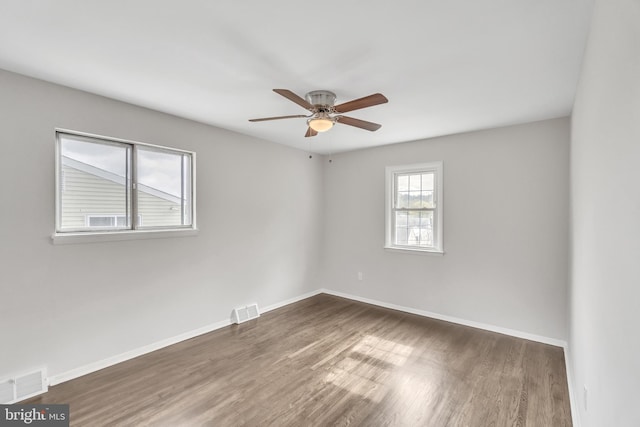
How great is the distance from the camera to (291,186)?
4.80 metres

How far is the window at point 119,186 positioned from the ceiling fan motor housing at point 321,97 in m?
1.77

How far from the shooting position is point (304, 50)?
6.45ft

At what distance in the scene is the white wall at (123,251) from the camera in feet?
7.67

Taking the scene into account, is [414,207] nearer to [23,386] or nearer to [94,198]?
[94,198]

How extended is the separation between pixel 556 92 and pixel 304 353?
348 cm

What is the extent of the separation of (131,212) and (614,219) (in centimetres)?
365

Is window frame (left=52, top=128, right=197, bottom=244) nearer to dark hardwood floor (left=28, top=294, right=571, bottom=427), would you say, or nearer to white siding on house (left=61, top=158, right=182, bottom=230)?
white siding on house (left=61, top=158, right=182, bottom=230)

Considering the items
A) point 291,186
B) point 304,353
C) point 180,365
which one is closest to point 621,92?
point 304,353

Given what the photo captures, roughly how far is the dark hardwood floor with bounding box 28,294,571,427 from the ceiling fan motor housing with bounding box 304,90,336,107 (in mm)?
2482

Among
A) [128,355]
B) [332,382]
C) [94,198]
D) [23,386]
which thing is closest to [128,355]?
[128,355]

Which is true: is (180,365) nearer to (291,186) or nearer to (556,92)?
(291,186)

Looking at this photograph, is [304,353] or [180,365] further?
[304,353]

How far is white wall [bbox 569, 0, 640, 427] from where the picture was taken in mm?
800

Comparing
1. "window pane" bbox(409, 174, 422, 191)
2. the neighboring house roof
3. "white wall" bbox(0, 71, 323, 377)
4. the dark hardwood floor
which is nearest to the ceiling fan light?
"white wall" bbox(0, 71, 323, 377)
